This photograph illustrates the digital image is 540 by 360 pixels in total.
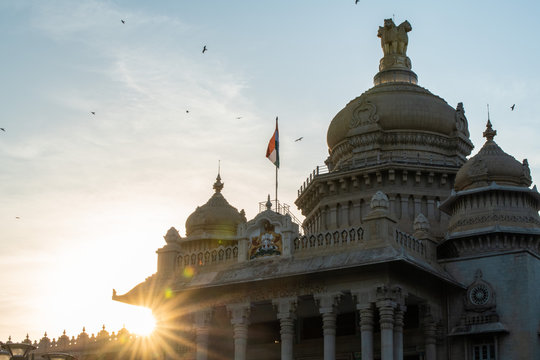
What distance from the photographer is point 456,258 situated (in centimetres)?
3991

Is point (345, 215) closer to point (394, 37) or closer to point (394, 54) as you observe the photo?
point (394, 54)

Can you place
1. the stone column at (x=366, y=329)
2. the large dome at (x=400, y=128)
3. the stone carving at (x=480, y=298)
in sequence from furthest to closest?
the large dome at (x=400, y=128)
the stone carving at (x=480, y=298)
the stone column at (x=366, y=329)

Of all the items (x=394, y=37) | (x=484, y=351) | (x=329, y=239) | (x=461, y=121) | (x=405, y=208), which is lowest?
(x=484, y=351)

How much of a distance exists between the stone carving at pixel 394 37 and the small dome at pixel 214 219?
15881 millimetres

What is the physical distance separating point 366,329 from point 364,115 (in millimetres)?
20020

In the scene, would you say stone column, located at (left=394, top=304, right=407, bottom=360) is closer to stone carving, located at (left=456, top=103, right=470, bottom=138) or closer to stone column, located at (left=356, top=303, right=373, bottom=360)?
stone column, located at (left=356, top=303, right=373, bottom=360)

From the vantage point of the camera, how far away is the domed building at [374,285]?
120 feet

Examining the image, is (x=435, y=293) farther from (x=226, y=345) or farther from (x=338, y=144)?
(x=338, y=144)

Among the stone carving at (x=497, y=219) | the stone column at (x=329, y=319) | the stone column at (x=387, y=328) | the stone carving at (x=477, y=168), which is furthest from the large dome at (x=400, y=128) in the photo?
the stone column at (x=387, y=328)

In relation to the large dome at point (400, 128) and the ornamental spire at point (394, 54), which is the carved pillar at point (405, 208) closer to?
the large dome at point (400, 128)

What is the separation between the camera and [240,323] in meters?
39.4

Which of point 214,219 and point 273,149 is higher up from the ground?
point 273,149

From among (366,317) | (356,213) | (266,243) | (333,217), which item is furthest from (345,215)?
(366,317)

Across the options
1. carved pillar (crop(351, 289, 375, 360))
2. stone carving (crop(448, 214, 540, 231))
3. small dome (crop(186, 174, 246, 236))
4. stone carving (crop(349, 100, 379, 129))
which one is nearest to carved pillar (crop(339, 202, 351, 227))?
stone carving (crop(349, 100, 379, 129))
